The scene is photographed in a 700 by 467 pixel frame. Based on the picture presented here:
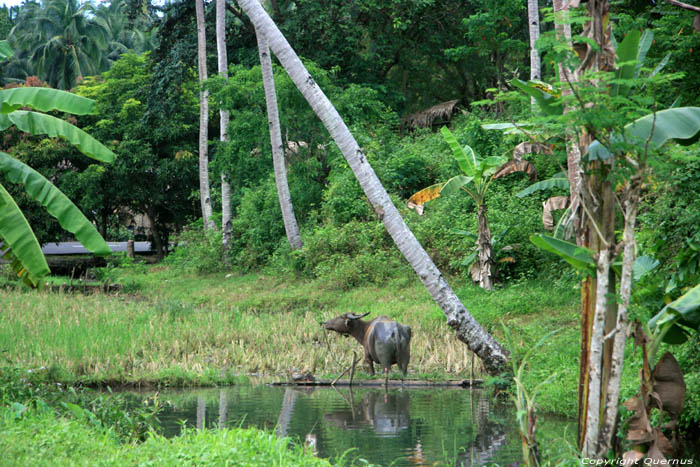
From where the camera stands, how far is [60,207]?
8922 millimetres

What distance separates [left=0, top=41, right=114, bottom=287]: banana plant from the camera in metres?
8.64

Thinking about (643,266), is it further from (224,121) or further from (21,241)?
(224,121)

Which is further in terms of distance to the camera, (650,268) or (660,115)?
(650,268)

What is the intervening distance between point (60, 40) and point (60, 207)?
A: 33467 millimetres

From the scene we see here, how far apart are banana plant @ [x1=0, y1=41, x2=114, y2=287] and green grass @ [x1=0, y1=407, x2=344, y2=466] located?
294cm

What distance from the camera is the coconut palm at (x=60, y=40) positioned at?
1534 inches

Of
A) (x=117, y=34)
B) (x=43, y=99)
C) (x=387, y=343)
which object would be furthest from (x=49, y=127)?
(x=117, y=34)

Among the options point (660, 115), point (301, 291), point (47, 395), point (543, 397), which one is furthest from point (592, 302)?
point (301, 291)

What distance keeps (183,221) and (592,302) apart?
78.5 ft

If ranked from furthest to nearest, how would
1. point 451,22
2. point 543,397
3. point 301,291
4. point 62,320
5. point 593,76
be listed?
point 451,22 < point 301,291 < point 62,320 < point 543,397 < point 593,76

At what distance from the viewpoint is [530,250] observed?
45.0 feet

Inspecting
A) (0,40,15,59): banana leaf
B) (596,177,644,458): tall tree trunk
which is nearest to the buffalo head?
(596,177,644,458): tall tree trunk

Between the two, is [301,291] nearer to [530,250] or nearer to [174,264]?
[530,250]

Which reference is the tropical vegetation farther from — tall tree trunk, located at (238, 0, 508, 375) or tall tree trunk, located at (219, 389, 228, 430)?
tall tree trunk, located at (219, 389, 228, 430)
